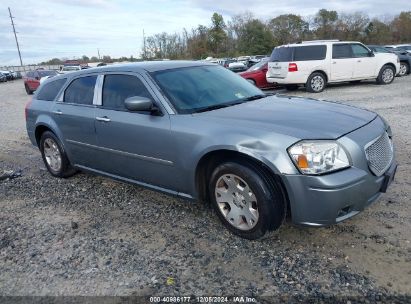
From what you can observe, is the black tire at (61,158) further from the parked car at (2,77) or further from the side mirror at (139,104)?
the parked car at (2,77)

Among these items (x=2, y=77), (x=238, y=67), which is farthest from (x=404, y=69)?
(x=2, y=77)

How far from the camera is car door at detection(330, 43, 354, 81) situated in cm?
1398

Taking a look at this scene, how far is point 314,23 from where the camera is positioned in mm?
73500

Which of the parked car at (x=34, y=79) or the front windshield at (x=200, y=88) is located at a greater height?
the front windshield at (x=200, y=88)

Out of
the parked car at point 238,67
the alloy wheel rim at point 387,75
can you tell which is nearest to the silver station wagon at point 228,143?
the alloy wheel rim at point 387,75

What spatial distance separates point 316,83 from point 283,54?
1.61 meters

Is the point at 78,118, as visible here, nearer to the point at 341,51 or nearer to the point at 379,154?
the point at 379,154

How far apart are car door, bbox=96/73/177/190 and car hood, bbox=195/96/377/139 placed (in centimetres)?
52

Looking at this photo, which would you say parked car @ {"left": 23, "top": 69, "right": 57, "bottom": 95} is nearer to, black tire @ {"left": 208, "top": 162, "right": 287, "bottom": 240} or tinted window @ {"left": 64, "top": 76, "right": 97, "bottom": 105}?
tinted window @ {"left": 64, "top": 76, "right": 97, "bottom": 105}

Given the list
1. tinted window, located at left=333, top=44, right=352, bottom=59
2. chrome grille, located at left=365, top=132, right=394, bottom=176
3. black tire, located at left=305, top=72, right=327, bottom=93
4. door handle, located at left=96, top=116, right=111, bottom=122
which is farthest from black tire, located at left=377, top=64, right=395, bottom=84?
door handle, located at left=96, top=116, right=111, bottom=122

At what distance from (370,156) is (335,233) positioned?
31.7 inches

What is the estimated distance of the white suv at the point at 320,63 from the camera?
45.3 ft

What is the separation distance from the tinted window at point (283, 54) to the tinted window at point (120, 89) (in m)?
10.5

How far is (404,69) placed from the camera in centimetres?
1867
